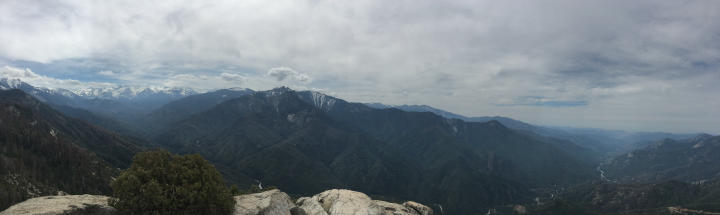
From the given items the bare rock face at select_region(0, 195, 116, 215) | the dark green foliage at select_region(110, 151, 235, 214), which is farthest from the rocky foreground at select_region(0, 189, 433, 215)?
the dark green foliage at select_region(110, 151, 235, 214)

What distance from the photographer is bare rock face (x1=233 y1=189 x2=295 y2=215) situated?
37969 millimetres

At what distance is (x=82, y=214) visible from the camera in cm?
2880

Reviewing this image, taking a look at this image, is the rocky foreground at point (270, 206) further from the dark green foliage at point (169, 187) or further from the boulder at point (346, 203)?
the dark green foliage at point (169, 187)

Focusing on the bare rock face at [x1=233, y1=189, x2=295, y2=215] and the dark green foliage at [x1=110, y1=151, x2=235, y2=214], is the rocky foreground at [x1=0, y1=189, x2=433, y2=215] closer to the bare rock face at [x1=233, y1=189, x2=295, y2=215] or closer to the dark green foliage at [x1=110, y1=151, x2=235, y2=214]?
the bare rock face at [x1=233, y1=189, x2=295, y2=215]

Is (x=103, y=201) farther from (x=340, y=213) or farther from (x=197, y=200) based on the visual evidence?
(x=340, y=213)

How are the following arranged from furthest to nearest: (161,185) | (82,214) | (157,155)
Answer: (157,155), (161,185), (82,214)

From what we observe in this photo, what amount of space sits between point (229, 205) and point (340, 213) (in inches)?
795

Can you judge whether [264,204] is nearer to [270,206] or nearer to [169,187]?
[270,206]

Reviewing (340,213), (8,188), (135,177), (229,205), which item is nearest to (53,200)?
(135,177)

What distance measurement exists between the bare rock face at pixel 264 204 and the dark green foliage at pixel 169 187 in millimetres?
2804

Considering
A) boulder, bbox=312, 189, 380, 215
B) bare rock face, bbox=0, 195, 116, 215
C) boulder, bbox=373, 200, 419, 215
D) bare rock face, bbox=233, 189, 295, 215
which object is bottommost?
boulder, bbox=373, 200, 419, 215

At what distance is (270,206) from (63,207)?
20141 mm

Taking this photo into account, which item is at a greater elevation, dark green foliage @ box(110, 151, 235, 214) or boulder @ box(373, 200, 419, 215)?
dark green foliage @ box(110, 151, 235, 214)

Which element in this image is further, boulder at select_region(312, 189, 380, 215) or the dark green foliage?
boulder at select_region(312, 189, 380, 215)
